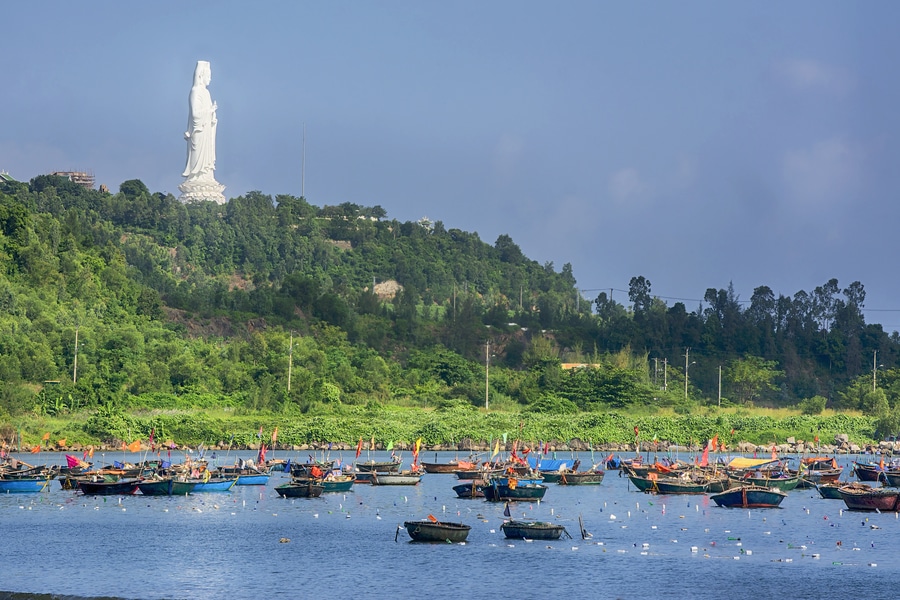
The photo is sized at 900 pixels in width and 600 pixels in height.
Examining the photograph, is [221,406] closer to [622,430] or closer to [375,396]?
[375,396]

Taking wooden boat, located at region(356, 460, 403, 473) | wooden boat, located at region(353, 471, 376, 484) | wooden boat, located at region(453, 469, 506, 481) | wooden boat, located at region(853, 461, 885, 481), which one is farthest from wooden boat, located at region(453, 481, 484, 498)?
wooden boat, located at region(853, 461, 885, 481)

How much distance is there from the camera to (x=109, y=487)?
7106cm

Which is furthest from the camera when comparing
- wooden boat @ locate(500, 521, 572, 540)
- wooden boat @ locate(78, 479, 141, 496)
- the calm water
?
wooden boat @ locate(78, 479, 141, 496)

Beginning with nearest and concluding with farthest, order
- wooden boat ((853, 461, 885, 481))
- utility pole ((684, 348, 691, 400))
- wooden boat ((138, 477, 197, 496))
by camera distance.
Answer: wooden boat ((138, 477, 197, 496)), wooden boat ((853, 461, 885, 481)), utility pole ((684, 348, 691, 400))

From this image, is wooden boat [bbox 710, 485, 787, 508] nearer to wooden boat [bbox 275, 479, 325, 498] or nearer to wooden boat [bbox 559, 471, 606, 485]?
wooden boat [bbox 559, 471, 606, 485]

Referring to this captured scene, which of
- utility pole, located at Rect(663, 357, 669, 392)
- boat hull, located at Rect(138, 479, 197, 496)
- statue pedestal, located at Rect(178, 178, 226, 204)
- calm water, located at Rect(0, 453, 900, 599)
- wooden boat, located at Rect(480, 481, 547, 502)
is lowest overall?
calm water, located at Rect(0, 453, 900, 599)

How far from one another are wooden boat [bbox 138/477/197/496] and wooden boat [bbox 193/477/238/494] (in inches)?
18.5

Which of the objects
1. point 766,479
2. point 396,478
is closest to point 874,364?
point 766,479

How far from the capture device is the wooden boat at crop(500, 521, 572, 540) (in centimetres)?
5238

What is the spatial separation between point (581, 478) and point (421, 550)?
29290 millimetres

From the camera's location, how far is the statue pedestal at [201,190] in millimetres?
181375

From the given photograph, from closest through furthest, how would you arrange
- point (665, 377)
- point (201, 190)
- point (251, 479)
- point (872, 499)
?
point (872, 499), point (251, 479), point (665, 377), point (201, 190)

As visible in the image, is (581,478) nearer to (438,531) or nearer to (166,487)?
(166,487)

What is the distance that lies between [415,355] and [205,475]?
70215mm
